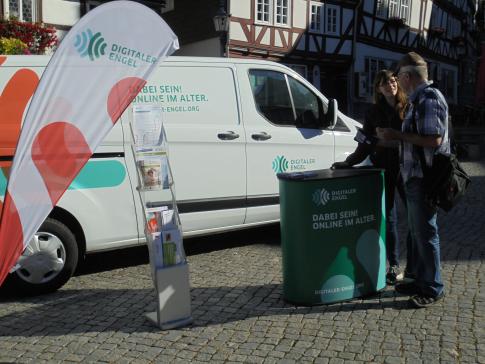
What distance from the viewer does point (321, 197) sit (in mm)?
4434

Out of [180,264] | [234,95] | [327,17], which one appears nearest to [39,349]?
[180,264]

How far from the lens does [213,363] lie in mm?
3674

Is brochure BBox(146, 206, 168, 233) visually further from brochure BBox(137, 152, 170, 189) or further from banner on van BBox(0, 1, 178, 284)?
banner on van BBox(0, 1, 178, 284)

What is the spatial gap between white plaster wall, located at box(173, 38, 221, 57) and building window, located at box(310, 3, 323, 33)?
4.33 m

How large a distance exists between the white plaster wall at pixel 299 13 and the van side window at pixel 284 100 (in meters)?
16.3

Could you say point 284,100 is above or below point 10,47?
below

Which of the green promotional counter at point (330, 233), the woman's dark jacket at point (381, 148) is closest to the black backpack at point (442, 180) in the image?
the green promotional counter at point (330, 233)

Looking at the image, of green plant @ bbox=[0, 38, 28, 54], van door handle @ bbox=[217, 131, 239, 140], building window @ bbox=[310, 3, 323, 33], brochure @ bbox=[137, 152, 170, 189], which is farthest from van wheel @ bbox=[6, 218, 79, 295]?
building window @ bbox=[310, 3, 323, 33]

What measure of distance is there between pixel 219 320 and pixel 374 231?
140 cm

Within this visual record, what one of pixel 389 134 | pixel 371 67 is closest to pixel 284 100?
pixel 389 134

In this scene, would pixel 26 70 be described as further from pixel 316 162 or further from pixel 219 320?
pixel 316 162

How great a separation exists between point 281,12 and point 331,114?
53.4 ft

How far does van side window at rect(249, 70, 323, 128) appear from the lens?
636 centimetres

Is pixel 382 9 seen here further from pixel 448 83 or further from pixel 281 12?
pixel 448 83
